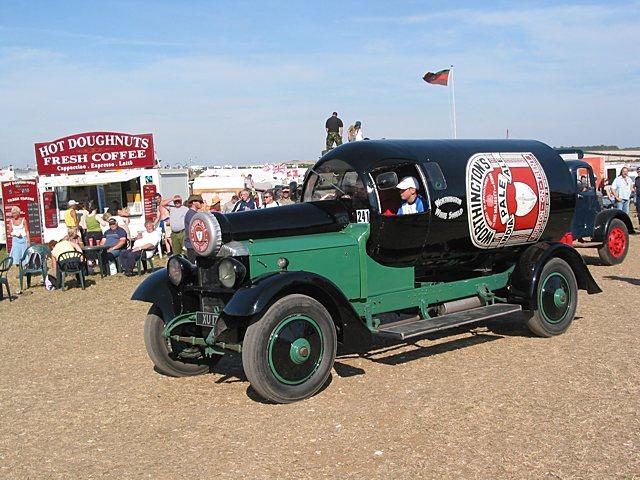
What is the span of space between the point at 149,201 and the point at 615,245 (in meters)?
12.8

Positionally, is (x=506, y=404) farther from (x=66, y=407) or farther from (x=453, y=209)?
(x=66, y=407)

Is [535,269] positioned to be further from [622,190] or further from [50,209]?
[50,209]

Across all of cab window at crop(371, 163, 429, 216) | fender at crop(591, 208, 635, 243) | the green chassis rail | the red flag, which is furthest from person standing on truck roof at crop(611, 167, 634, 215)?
cab window at crop(371, 163, 429, 216)

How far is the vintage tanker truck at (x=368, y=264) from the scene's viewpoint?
597cm

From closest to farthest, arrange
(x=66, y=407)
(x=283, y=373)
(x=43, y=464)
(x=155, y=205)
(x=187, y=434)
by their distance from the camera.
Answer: (x=43, y=464)
(x=187, y=434)
(x=283, y=373)
(x=66, y=407)
(x=155, y=205)

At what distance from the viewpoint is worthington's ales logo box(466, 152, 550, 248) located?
7.36 m

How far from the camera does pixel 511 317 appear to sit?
9148 millimetres

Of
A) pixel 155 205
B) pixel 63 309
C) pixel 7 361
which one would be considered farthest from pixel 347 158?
pixel 155 205

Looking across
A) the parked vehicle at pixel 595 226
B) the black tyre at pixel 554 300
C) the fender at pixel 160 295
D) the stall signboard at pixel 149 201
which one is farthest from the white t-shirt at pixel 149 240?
the black tyre at pixel 554 300

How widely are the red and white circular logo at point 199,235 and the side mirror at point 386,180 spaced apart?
1722mm

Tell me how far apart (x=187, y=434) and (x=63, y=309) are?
22.7 feet

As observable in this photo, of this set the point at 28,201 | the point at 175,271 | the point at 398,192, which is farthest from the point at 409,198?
the point at 28,201

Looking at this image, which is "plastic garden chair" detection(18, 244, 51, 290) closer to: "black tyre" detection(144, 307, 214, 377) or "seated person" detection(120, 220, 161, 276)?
"seated person" detection(120, 220, 161, 276)

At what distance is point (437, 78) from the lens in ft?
44.3
